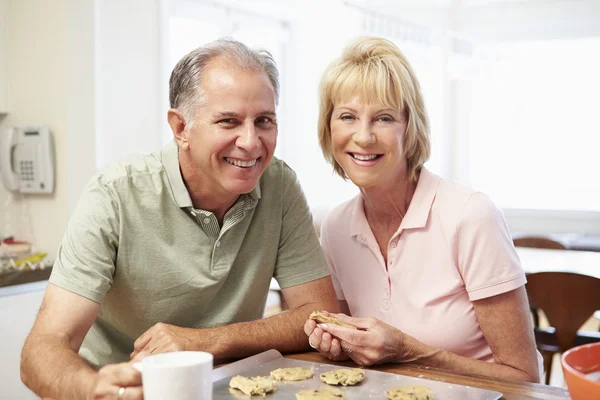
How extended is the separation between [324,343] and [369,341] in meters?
0.10

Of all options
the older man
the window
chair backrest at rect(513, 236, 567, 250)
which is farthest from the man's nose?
the window

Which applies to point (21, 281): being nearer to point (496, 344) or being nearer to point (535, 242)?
point (496, 344)

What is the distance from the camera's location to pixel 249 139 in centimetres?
157

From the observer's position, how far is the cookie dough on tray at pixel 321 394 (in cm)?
116

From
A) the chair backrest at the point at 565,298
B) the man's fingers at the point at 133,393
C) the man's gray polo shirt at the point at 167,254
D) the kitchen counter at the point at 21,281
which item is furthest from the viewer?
the kitchen counter at the point at 21,281

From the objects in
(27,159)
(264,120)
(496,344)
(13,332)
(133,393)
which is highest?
(264,120)

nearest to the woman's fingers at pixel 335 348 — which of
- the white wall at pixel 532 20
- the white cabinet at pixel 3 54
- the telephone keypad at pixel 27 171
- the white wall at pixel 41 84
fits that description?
the white wall at pixel 41 84

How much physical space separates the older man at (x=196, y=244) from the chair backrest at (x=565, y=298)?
4.21 ft

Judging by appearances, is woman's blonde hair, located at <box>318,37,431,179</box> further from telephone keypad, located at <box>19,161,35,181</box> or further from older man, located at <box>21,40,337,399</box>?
telephone keypad, located at <box>19,161,35,181</box>

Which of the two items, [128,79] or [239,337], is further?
[128,79]

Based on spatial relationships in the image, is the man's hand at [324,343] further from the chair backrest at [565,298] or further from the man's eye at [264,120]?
the chair backrest at [565,298]

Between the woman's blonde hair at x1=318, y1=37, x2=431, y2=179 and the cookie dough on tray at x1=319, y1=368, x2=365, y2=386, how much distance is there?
723 millimetres

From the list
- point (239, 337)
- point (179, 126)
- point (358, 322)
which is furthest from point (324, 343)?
point (179, 126)

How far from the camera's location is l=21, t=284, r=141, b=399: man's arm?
1.08 m
